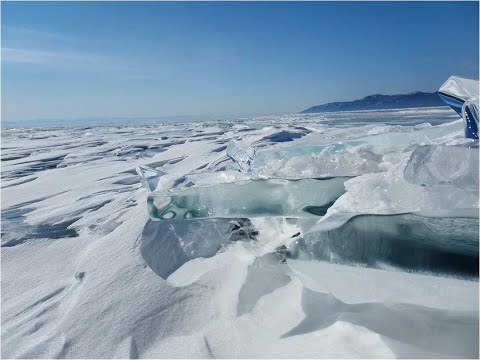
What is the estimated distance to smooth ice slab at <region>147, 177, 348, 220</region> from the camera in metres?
1.20

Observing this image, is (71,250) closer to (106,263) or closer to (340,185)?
(106,263)

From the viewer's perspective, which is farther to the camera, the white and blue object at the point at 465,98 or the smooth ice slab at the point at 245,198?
the white and blue object at the point at 465,98

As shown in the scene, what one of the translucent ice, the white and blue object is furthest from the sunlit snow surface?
the white and blue object

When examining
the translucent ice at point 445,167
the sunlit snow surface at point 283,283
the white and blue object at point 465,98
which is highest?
the white and blue object at point 465,98

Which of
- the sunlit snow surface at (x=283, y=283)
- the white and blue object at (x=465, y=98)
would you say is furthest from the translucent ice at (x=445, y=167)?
the white and blue object at (x=465, y=98)

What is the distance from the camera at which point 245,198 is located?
124 cm

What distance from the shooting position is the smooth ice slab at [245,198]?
120 cm

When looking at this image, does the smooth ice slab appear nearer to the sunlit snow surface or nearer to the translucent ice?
the sunlit snow surface

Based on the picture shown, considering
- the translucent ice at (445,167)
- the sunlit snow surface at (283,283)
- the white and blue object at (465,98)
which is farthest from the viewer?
the white and blue object at (465,98)

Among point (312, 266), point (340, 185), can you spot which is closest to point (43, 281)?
point (312, 266)

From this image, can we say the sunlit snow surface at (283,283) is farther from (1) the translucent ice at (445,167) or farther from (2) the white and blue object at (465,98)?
(2) the white and blue object at (465,98)

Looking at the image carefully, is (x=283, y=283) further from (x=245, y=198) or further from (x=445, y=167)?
(x=445, y=167)

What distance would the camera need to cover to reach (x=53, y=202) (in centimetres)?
247

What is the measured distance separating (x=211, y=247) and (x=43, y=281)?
656 millimetres
